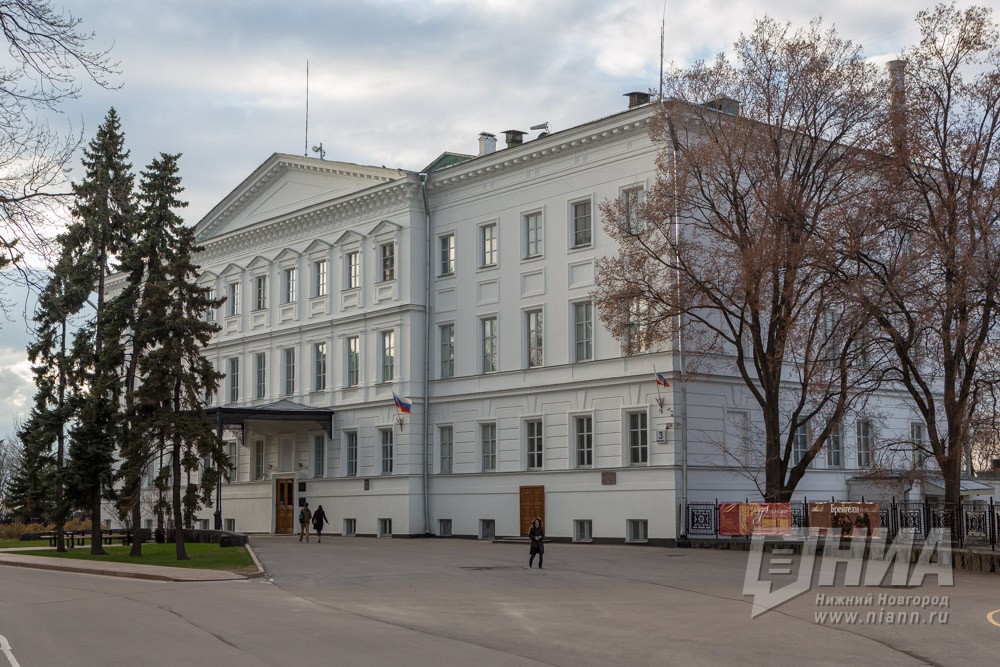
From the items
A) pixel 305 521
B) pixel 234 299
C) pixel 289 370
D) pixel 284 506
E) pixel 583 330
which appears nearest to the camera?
pixel 583 330

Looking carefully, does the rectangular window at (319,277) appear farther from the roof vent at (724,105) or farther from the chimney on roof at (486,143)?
the roof vent at (724,105)

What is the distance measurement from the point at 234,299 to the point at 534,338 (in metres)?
21.4

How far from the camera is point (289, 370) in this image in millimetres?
55344

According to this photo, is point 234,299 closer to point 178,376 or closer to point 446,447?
point 446,447

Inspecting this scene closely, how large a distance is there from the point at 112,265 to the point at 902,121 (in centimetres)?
2792

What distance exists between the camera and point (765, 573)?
26.8m

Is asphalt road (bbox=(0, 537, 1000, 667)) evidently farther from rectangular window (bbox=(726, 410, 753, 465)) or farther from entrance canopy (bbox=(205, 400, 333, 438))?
entrance canopy (bbox=(205, 400, 333, 438))

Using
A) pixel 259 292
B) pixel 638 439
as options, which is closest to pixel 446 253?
pixel 638 439

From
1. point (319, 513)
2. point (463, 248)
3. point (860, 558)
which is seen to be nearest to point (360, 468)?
point (319, 513)

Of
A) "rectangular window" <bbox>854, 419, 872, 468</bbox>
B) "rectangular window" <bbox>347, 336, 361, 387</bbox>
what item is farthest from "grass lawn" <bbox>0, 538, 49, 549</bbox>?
"rectangular window" <bbox>854, 419, 872, 468</bbox>

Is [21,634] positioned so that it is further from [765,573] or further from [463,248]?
[463,248]

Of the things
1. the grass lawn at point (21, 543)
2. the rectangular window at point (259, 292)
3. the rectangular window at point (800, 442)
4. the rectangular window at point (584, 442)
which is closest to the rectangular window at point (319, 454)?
the rectangular window at point (259, 292)

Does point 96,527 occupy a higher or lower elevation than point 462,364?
lower

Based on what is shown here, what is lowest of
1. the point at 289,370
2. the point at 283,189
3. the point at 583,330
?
the point at 289,370
